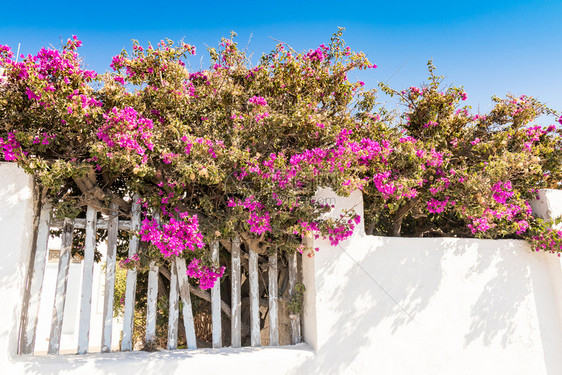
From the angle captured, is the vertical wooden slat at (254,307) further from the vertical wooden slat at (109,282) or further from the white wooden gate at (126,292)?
the vertical wooden slat at (109,282)

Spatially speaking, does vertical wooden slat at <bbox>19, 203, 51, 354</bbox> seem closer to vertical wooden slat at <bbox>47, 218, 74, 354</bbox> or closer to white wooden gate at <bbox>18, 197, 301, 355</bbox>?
white wooden gate at <bbox>18, 197, 301, 355</bbox>

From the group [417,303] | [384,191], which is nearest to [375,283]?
[417,303]

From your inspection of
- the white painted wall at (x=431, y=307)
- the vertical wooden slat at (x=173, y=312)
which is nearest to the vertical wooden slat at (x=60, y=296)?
the vertical wooden slat at (x=173, y=312)

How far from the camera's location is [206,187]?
4875mm

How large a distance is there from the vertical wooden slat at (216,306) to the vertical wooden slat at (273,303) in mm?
592

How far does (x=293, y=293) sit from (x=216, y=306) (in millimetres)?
937

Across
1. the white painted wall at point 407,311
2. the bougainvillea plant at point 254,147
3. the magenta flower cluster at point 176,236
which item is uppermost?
the bougainvillea plant at point 254,147

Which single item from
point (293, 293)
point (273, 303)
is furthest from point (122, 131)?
point (293, 293)

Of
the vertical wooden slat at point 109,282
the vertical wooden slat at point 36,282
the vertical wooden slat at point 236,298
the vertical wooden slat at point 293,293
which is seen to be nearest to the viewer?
the vertical wooden slat at point 36,282

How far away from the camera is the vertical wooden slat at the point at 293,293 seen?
4.78 m

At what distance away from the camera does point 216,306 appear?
4.59 m

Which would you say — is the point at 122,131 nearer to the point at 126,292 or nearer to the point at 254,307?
the point at 126,292

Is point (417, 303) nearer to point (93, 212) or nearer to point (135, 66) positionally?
point (93, 212)

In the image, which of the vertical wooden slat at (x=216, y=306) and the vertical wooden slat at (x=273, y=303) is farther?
the vertical wooden slat at (x=273, y=303)
